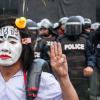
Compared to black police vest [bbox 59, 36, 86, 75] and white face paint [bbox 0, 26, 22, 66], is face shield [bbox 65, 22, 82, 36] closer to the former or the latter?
black police vest [bbox 59, 36, 86, 75]

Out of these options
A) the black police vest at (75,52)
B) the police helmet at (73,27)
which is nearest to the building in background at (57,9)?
the police helmet at (73,27)

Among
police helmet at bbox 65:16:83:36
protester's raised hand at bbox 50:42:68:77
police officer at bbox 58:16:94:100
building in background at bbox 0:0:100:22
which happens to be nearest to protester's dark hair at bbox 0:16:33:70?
protester's raised hand at bbox 50:42:68:77

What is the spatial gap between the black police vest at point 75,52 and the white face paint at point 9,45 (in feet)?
11.3

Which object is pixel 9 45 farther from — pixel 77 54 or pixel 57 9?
pixel 57 9

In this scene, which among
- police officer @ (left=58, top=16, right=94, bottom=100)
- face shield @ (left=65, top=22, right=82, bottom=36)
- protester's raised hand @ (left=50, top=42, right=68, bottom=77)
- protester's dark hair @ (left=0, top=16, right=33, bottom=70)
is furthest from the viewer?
face shield @ (left=65, top=22, right=82, bottom=36)

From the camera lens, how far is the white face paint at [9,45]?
10.4 ft

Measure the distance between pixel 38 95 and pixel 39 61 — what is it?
0.31 m

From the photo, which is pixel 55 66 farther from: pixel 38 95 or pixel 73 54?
pixel 73 54

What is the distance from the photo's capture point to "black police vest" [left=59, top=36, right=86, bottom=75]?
6691 mm

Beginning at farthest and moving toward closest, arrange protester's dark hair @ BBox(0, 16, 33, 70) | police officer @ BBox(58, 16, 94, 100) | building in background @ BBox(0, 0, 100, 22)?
building in background @ BBox(0, 0, 100, 22) → police officer @ BBox(58, 16, 94, 100) → protester's dark hair @ BBox(0, 16, 33, 70)

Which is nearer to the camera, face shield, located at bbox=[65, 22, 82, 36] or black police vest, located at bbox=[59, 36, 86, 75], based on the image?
black police vest, located at bbox=[59, 36, 86, 75]

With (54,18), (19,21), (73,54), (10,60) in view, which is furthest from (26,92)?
(54,18)

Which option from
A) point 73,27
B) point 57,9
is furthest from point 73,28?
point 57,9

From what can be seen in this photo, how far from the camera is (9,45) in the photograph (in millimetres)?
3266
